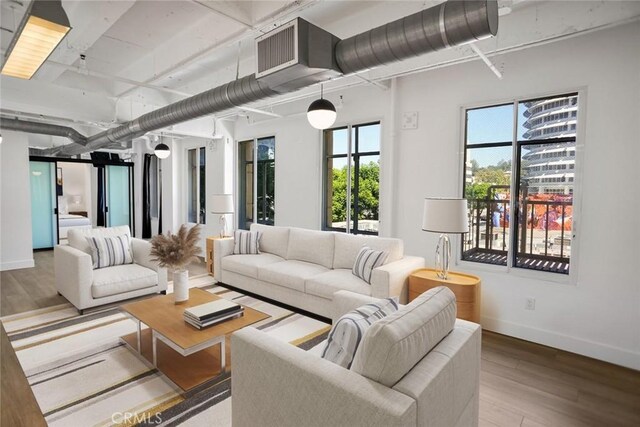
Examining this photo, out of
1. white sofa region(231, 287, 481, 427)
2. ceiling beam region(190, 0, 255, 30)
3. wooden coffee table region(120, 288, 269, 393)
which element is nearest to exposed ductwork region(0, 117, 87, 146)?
wooden coffee table region(120, 288, 269, 393)

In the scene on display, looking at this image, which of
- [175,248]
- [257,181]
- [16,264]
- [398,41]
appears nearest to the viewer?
[398,41]

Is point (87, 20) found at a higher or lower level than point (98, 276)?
higher

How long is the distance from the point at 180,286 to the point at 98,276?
1.58m

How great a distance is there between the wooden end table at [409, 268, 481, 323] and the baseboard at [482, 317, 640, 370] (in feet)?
1.71

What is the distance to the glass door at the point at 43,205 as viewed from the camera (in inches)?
292

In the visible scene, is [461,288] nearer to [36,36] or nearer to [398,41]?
[398,41]

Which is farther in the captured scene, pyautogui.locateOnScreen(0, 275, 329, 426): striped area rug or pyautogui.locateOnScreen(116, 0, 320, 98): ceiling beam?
pyautogui.locateOnScreen(116, 0, 320, 98): ceiling beam

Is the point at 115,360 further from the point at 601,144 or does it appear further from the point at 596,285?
the point at 601,144

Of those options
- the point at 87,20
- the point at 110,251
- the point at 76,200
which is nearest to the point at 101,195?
the point at 76,200

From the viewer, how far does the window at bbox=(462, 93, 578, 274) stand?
3350 mm

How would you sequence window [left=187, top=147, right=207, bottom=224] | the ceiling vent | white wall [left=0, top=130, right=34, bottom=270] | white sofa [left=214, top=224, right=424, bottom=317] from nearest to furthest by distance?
the ceiling vent < white sofa [left=214, top=224, right=424, bottom=317] < white wall [left=0, top=130, right=34, bottom=270] < window [left=187, top=147, right=207, bottom=224]

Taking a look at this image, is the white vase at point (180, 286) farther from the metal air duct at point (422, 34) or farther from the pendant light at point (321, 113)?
the metal air duct at point (422, 34)

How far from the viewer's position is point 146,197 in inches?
375

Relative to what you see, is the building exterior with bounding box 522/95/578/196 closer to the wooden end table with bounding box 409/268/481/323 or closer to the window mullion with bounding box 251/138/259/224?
the wooden end table with bounding box 409/268/481/323
